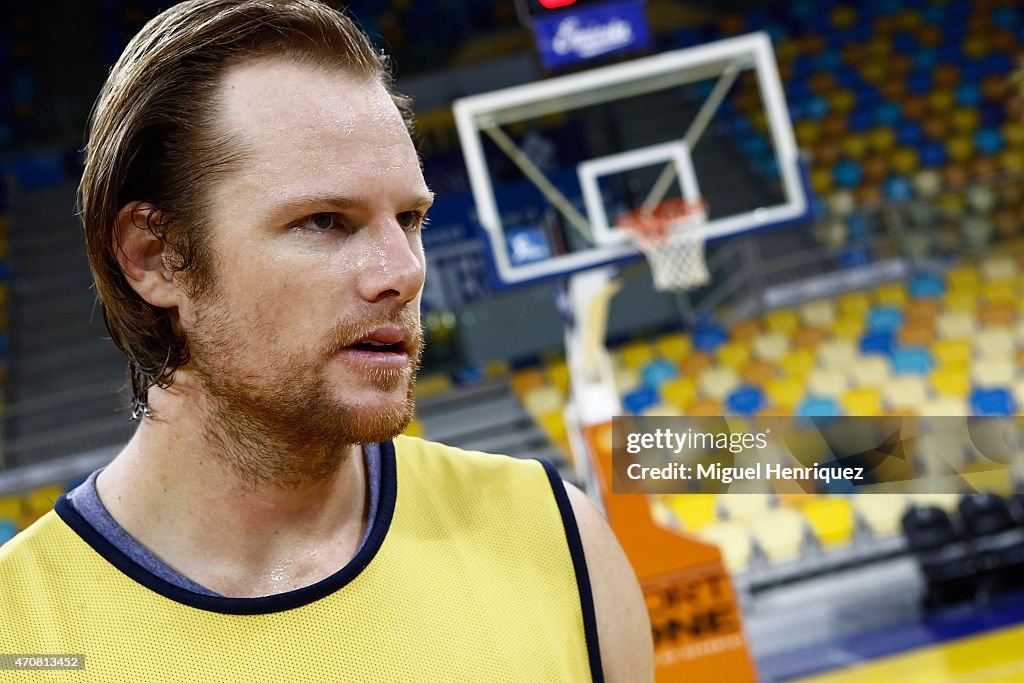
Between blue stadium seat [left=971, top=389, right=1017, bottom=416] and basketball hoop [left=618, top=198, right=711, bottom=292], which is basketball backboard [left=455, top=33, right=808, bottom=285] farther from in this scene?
blue stadium seat [left=971, top=389, right=1017, bottom=416]

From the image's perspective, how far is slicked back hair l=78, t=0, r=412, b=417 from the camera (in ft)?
3.66

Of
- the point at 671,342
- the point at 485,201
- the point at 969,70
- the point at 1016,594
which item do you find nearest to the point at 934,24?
the point at 969,70

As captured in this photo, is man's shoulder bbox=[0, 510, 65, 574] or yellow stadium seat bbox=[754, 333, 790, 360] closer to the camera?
man's shoulder bbox=[0, 510, 65, 574]

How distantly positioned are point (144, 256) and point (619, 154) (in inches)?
424

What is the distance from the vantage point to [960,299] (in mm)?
10773

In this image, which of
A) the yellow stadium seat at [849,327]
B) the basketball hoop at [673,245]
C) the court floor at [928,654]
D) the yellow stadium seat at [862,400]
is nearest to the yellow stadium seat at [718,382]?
the yellow stadium seat at [862,400]

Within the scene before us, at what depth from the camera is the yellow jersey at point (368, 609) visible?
110 centimetres

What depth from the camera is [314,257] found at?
1.09 m

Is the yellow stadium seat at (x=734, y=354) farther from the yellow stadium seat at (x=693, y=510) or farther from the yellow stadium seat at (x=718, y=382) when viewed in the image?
the yellow stadium seat at (x=693, y=510)

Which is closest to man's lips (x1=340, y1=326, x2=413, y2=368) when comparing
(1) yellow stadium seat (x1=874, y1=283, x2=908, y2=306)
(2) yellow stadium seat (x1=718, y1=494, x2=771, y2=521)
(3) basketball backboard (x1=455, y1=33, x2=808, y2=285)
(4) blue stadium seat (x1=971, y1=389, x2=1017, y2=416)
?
(3) basketball backboard (x1=455, y1=33, x2=808, y2=285)

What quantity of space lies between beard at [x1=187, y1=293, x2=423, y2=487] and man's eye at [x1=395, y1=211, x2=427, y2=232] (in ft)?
0.34

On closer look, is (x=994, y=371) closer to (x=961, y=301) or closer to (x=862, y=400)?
(x=961, y=301)

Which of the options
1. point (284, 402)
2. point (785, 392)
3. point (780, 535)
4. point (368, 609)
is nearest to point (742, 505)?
point (780, 535)

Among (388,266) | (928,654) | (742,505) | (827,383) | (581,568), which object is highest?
(388,266)
